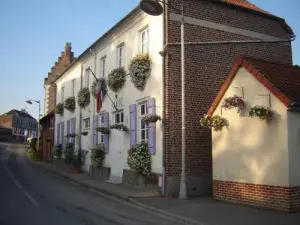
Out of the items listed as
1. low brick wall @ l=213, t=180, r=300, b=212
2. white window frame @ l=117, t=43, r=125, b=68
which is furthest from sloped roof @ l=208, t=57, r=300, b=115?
white window frame @ l=117, t=43, r=125, b=68

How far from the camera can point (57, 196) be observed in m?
12.9

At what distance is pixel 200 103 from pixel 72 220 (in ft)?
23.8

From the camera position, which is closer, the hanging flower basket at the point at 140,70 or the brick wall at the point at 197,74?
the brick wall at the point at 197,74

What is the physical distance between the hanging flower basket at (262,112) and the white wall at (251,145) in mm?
175

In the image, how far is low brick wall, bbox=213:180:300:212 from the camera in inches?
382

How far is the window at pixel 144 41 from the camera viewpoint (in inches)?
620

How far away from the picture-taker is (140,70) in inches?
597

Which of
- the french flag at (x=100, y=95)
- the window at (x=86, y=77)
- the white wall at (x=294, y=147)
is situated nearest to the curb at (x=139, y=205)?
the white wall at (x=294, y=147)

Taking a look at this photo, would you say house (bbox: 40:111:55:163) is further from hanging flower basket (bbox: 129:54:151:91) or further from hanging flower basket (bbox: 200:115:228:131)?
hanging flower basket (bbox: 200:115:228:131)

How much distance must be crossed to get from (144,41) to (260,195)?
341 inches

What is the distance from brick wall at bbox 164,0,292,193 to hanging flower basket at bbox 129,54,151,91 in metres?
1.43

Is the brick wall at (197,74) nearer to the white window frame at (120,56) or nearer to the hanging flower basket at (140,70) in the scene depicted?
the hanging flower basket at (140,70)

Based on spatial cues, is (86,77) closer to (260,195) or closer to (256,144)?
(256,144)

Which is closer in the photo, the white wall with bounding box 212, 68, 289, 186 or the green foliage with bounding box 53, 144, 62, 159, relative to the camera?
the white wall with bounding box 212, 68, 289, 186
